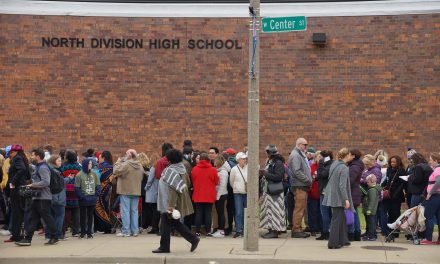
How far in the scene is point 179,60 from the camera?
21594 millimetres

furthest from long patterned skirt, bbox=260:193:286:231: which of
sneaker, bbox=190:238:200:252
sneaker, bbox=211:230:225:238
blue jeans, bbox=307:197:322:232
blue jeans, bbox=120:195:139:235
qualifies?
blue jeans, bbox=120:195:139:235

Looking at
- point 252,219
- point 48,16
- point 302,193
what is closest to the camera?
point 252,219

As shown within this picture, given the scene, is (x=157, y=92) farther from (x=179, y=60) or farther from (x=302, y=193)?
(x=302, y=193)

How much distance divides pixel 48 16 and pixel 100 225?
24.2 feet

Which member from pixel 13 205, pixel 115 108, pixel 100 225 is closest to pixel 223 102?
pixel 115 108

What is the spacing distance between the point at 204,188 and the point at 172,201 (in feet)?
8.00

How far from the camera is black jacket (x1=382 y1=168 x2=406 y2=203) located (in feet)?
51.4

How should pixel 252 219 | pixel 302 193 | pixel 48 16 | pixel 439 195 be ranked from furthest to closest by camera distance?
pixel 48 16 < pixel 302 193 < pixel 439 195 < pixel 252 219

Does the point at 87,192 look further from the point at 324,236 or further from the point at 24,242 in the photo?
the point at 324,236

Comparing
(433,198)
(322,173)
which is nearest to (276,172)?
(322,173)

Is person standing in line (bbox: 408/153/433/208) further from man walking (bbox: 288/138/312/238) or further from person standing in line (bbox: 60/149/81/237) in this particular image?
person standing in line (bbox: 60/149/81/237)

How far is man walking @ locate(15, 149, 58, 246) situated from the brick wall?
7234mm

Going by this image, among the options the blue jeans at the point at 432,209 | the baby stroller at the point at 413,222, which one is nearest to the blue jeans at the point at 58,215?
the baby stroller at the point at 413,222

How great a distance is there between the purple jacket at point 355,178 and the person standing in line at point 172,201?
132 inches
